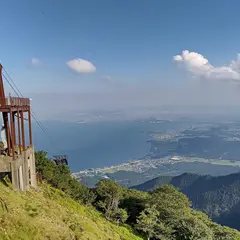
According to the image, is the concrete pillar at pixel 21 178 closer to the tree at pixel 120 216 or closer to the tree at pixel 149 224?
the tree at pixel 149 224

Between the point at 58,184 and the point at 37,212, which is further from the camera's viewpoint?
the point at 58,184

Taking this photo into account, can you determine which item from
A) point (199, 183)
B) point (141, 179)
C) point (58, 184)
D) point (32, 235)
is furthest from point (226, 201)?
point (32, 235)

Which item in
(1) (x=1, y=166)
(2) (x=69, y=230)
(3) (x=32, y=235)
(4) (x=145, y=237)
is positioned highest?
(1) (x=1, y=166)

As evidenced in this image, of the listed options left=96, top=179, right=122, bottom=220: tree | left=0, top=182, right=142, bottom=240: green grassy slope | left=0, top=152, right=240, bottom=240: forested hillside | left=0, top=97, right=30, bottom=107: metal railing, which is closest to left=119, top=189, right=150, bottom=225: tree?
left=0, top=152, right=240, bottom=240: forested hillside

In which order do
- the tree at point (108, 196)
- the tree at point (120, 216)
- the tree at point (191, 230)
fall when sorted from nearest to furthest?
the tree at point (191, 230) < the tree at point (120, 216) < the tree at point (108, 196)

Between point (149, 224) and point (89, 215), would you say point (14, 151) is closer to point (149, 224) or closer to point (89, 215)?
point (89, 215)

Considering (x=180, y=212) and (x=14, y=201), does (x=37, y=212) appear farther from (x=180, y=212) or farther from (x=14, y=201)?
(x=180, y=212)

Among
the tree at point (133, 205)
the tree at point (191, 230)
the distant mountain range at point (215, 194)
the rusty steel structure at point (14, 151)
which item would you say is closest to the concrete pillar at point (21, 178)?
the rusty steel structure at point (14, 151)

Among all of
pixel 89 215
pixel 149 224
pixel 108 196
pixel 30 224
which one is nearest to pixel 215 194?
pixel 108 196
